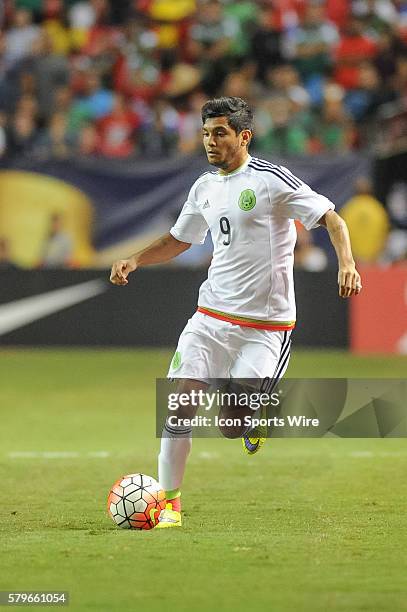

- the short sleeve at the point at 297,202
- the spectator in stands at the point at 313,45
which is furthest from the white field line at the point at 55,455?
the spectator in stands at the point at 313,45

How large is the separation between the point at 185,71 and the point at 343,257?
524 inches

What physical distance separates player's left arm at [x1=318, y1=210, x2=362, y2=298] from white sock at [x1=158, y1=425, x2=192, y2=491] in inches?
48.9

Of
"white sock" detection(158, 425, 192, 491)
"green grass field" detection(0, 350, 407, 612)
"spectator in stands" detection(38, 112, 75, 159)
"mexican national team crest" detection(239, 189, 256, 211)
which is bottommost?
"green grass field" detection(0, 350, 407, 612)

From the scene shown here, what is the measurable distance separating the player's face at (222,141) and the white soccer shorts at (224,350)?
918 mm

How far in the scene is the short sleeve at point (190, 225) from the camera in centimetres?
773

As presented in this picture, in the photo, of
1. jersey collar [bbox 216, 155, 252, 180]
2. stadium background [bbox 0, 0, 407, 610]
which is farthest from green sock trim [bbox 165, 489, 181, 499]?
jersey collar [bbox 216, 155, 252, 180]

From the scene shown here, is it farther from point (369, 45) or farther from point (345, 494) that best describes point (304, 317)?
point (345, 494)

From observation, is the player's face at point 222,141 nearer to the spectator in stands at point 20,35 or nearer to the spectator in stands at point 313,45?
the spectator in stands at point 313,45

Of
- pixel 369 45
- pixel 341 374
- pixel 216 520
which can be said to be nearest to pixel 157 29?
pixel 369 45

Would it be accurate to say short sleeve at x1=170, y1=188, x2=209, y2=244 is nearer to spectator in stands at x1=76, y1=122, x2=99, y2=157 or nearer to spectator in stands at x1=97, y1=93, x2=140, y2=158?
spectator in stands at x1=76, y1=122, x2=99, y2=157

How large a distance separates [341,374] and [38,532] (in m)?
8.08

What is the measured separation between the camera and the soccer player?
24.1ft

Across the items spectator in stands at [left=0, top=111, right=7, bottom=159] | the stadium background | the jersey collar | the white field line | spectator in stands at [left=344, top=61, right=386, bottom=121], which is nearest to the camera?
the jersey collar

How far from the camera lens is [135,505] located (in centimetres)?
708
